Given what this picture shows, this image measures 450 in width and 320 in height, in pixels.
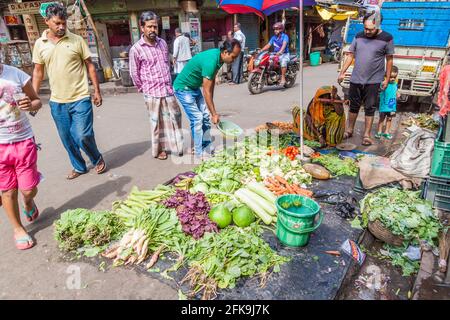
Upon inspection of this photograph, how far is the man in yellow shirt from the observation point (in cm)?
405

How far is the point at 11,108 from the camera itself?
2.89 m

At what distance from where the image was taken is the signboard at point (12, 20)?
47.9 feet

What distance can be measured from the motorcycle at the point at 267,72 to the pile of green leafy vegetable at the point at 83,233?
8.07 m

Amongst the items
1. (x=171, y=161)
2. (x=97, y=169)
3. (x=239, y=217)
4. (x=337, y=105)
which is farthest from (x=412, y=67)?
(x=97, y=169)

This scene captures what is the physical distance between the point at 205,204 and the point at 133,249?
→ 0.89 meters

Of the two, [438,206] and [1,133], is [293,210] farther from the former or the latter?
[1,133]

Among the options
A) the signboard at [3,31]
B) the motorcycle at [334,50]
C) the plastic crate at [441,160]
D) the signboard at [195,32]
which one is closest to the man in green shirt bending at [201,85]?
the plastic crate at [441,160]

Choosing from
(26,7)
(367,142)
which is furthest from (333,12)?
(26,7)

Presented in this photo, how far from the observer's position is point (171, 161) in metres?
5.31

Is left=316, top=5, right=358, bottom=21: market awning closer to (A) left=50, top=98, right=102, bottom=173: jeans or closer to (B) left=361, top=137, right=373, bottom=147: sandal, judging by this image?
(B) left=361, top=137, right=373, bottom=147: sandal

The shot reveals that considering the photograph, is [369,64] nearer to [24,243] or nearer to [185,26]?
[24,243]

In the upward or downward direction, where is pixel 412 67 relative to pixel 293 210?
upward

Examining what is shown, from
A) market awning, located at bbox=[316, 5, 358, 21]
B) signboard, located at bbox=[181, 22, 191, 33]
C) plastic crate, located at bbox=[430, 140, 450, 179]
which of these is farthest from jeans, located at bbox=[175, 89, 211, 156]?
signboard, located at bbox=[181, 22, 191, 33]

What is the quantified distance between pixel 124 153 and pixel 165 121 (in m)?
1.17
